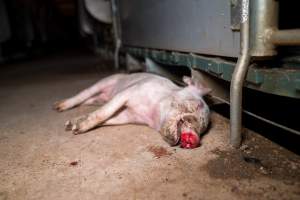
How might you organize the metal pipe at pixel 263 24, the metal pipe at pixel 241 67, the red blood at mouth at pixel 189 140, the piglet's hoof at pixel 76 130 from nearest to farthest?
1. the metal pipe at pixel 263 24
2. the metal pipe at pixel 241 67
3. the red blood at mouth at pixel 189 140
4. the piglet's hoof at pixel 76 130

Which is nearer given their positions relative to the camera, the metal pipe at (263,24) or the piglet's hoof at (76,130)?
the metal pipe at (263,24)

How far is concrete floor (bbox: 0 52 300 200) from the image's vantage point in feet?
4.63

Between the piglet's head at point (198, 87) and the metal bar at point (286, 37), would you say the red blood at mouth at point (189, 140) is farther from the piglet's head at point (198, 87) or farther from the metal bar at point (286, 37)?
the metal bar at point (286, 37)

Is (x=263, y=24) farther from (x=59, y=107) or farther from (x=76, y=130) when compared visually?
(x=59, y=107)

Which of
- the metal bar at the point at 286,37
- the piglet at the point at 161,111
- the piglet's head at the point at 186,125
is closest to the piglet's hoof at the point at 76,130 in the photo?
the piglet at the point at 161,111

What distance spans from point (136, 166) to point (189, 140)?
363 millimetres

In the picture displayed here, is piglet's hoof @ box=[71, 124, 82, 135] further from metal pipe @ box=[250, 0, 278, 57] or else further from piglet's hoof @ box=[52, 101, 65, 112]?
metal pipe @ box=[250, 0, 278, 57]

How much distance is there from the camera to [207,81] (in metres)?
2.41

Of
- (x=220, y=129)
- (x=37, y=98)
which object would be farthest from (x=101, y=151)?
(x=37, y=98)

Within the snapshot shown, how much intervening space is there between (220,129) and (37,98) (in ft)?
7.84

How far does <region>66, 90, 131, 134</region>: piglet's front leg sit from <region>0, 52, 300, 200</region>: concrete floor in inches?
2.6

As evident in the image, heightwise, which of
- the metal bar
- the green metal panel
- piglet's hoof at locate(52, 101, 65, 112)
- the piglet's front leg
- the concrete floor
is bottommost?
piglet's hoof at locate(52, 101, 65, 112)

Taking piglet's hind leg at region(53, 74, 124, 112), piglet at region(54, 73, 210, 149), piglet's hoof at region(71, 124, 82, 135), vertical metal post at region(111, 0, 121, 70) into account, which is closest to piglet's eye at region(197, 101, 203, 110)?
piglet at region(54, 73, 210, 149)

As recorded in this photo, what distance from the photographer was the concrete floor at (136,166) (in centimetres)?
141
